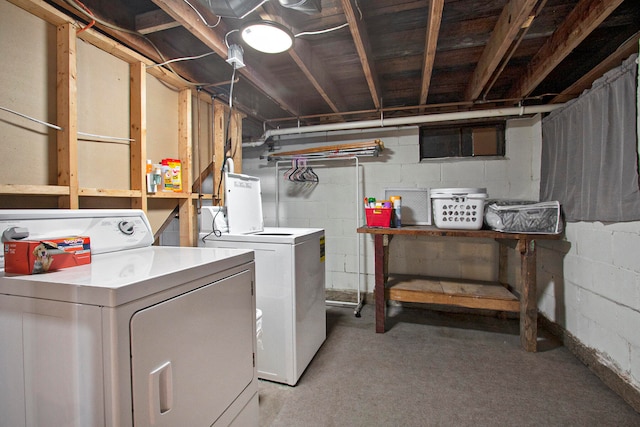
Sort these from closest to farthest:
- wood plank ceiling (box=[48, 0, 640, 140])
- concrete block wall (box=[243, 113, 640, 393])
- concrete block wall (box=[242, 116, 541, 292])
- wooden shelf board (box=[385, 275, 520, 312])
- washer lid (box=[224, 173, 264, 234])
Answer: wood plank ceiling (box=[48, 0, 640, 140]), concrete block wall (box=[243, 113, 640, 393]), washer lid (box=[224, 173, 264, 234]), wooden shelf board (box=[385, 275, 520, 312]), concrete block wall (box=[242, 116, 541, 292])

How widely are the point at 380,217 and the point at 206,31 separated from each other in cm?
191

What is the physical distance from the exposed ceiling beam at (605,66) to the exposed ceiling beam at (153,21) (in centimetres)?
261

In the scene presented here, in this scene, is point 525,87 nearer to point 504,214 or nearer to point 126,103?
point 504,214

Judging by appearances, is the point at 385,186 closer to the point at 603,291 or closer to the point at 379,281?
the point at 379,281

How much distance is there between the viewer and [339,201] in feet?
11.0

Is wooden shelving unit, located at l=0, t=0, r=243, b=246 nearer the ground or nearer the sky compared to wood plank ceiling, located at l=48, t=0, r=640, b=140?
nearer the ground

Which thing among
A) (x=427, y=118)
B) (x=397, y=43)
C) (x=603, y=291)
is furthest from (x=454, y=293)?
(x=397, y=43)

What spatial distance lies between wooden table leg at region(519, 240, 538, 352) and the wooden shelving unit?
8.59 ft

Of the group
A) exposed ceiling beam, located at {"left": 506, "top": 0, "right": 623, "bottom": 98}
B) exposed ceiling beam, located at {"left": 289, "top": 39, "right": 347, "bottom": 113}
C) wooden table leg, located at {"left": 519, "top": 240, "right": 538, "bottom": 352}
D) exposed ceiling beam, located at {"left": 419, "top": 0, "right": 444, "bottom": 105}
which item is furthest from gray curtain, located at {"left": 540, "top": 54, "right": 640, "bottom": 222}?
exposed ceiling beam, located at {"left": 289, "top": 39, "right": 347, "bottom": 113}

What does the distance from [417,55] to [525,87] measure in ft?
3.29

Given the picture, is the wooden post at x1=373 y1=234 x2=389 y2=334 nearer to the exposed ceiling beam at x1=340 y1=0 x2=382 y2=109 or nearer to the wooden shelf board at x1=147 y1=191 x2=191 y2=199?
the exposed ceiling beam at x1=340 y1=0 x2=382 y2=109

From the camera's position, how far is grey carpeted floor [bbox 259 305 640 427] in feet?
5.12

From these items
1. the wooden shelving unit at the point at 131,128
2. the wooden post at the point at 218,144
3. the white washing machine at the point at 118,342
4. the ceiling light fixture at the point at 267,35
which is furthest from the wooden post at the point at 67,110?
the wooden post at the point at 218,144

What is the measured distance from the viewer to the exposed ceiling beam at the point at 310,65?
1540mm
